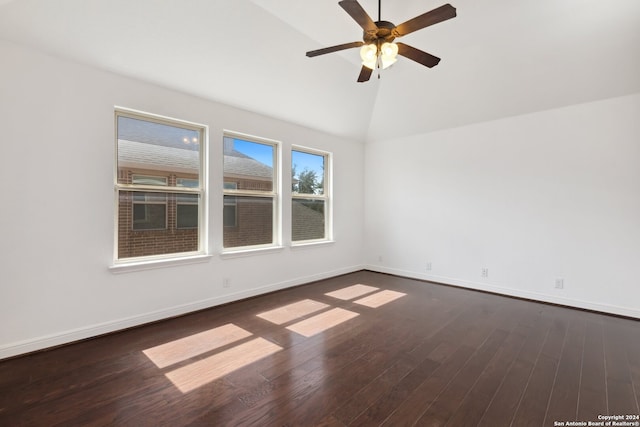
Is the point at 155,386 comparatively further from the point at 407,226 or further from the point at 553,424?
the point at 407,226

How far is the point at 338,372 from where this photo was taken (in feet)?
7.35

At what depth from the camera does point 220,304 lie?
375cm

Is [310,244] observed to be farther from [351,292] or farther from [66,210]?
[66,210]

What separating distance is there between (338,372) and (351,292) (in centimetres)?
216

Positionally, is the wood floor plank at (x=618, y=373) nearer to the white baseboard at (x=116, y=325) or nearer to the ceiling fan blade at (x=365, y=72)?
the ceiling fan blade at (x=365, y=72)

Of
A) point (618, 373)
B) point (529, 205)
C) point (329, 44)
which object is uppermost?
point (329, 44)

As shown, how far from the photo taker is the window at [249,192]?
397 centimetres

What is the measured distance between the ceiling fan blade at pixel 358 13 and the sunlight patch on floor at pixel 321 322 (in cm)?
273

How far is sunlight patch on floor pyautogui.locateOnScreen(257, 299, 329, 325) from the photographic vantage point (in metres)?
3.33

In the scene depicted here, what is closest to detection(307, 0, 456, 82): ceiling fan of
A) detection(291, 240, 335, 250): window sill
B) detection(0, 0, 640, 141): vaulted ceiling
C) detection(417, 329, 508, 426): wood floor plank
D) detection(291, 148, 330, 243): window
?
detection(0, 0, 640, 141): vaulted ceiling

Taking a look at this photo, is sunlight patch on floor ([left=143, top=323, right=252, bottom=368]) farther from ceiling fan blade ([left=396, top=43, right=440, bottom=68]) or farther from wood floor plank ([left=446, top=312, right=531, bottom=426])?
ceiling fan blade ([left=396, top=43, right=440, bottom=68])

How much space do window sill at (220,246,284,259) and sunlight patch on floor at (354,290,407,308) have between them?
4.68 ft

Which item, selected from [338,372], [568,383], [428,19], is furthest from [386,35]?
[568,383]

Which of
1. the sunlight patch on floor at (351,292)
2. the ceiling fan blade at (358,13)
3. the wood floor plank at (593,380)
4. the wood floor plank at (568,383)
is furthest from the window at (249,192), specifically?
the wood floor plank at (593,380)
